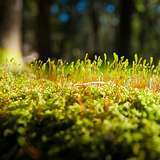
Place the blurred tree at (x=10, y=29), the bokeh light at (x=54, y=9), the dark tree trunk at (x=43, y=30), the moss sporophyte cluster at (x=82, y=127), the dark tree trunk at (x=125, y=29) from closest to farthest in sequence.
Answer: the moss sporophyte cluster at (x=82, y=127) → the blurred tree at (x=10, y=29) → the dark tree trunk at (x=125, y=29) → the dark tree trunk at (x=43, y=30) → the bokeh light at (x=54, y=9)

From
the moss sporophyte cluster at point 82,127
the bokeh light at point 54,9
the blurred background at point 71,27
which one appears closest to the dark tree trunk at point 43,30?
the blurred background at point 71,27

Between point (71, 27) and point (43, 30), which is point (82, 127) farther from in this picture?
point (71, 27)

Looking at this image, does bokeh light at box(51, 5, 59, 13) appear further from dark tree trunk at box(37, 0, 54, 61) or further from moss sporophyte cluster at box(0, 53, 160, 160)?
moss sporophyte cluster at box(0, 53, 160, 160)

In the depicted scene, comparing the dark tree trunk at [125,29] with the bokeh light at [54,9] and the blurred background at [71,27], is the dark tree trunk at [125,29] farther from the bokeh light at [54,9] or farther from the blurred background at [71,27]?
the bokeh light at [54,9]

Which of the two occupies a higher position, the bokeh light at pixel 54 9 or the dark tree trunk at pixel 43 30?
the bokeh light at pixel 54 9

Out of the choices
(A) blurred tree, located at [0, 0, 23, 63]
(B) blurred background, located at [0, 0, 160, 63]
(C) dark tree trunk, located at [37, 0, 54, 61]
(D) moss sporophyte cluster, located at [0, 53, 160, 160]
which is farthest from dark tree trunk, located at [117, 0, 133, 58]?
(D) moss sporophyte cluster, located at [0, 53, 160, 160]

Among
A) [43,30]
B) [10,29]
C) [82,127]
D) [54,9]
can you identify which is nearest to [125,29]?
[43,30]
